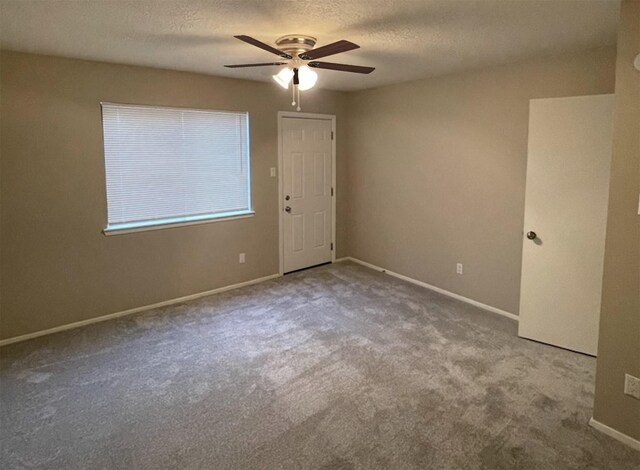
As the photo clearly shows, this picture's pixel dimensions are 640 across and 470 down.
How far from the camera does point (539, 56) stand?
11.3 ft

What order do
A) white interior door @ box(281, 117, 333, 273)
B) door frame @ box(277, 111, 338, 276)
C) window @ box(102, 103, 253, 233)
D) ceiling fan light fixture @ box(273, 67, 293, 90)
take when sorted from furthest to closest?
white interior door @ box(281, 117, 333, 273) → door frame @ box(277, 111, 338, 276) → window @ box(102, 103, 253, 233) → ceiling fan light fixture @ box(273, 67, 293, 90)

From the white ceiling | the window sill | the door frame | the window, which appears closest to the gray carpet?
the window sill

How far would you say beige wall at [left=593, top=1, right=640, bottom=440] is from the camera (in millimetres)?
2068

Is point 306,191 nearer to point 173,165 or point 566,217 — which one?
point 173,165

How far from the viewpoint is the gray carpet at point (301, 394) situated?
7.27 ft

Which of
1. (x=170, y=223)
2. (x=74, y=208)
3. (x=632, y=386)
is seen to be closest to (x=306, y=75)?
(x=170, y=223)

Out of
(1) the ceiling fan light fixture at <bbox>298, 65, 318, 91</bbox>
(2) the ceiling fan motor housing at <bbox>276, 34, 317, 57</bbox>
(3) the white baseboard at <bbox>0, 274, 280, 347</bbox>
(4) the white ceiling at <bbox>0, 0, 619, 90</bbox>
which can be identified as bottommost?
(3) the white baseboard at <bbox>0, 274, 280, 347</bbox>

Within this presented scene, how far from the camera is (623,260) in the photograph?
2186 millimetres

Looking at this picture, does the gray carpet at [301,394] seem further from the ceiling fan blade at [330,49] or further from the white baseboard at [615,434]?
the ceiling fan blade at [330,49]

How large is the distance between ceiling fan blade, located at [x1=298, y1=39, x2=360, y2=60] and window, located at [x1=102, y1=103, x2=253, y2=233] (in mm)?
2053

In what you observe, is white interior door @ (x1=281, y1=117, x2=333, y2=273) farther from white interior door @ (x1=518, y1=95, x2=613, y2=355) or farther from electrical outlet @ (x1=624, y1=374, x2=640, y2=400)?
electrical outlet @ (x1=624, y1=374, x2=640, y2=400)

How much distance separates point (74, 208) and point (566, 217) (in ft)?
13.4

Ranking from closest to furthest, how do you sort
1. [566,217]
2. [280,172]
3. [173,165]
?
1. [566,217]
2. [173,165]
3. [280,172]

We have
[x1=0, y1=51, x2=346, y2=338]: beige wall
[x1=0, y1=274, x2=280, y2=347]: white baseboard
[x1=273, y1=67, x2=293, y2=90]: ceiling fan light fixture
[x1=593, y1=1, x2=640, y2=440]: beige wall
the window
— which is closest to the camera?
[x1=593, y1=1, x2=640, y2=440]: beige wall
